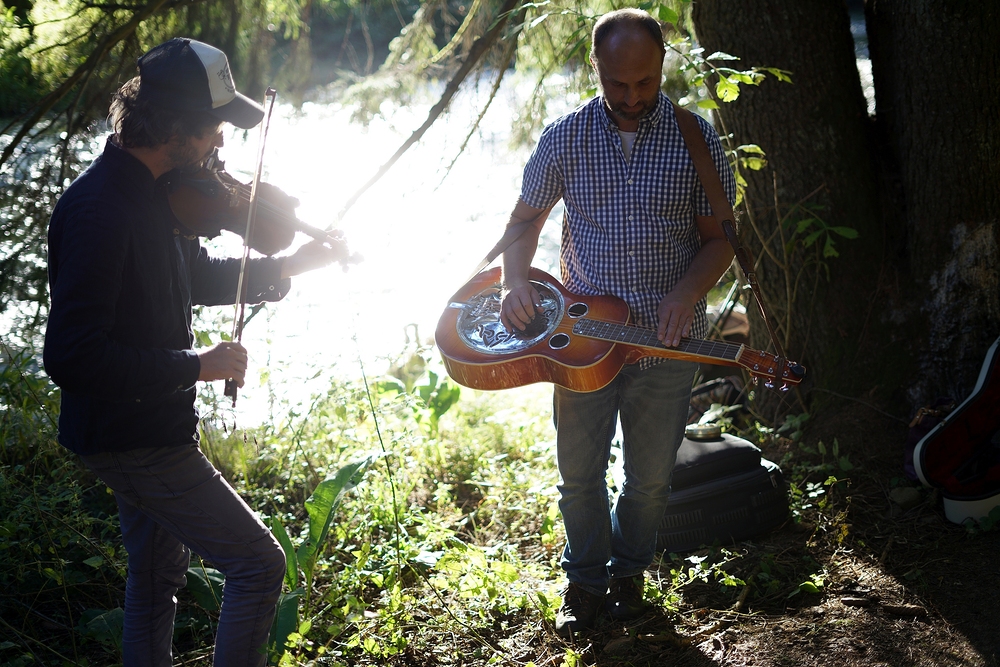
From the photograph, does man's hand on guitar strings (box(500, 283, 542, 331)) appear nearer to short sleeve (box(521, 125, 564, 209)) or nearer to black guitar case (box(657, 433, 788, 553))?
short sleeve (box(521, 125, 564, 209))

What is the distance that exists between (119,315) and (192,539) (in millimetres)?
597

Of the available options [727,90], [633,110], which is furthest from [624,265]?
[727,90]

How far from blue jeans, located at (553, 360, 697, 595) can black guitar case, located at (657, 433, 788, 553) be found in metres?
0.43

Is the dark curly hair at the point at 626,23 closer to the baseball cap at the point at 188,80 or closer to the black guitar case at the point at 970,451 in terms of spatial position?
the baseball cap at the point at 188,80

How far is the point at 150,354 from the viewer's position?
1.87m

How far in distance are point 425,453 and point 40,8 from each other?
275 cm

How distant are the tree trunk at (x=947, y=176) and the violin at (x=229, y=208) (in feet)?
8.10

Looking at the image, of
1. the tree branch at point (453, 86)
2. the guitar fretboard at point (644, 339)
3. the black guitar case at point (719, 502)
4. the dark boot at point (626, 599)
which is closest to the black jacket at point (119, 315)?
the guitar fretboard at point (644, 339)

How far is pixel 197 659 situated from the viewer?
2721 mm

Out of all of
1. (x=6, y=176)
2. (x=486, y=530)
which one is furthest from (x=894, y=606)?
(x=6, y=176)

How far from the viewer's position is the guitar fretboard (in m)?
2.32

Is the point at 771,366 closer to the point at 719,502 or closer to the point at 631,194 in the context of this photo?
the point at 631,194

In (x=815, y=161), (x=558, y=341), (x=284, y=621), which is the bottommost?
(x=284, y=621)

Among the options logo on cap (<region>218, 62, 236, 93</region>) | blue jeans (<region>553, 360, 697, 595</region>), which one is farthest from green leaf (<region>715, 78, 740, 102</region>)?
logo on cap (<region>218, 62, 236, 93</region>)
